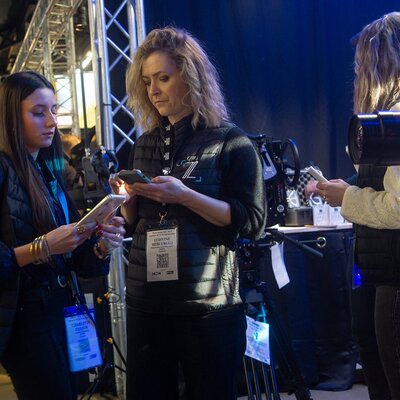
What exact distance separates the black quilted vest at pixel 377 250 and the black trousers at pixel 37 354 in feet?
2.90

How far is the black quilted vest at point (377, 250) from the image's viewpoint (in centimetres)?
151

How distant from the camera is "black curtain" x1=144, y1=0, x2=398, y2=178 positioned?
3.67 meters

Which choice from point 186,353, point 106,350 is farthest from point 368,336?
point 106,350

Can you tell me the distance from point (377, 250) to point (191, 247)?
0.53 metres

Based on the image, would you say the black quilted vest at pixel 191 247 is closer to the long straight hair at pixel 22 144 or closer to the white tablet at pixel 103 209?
the white tablet at pixel 103 209

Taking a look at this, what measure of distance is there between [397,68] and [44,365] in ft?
4.27

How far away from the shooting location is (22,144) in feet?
5.11

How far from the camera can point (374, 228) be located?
1.55 m

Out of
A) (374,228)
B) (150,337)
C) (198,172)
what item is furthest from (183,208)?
(374,228)

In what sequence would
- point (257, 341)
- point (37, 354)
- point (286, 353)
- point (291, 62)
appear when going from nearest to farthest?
point (37, 354), point (257, 341), point (286, 353), point (291, 62)

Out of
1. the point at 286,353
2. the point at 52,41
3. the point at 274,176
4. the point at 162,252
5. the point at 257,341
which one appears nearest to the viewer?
the point at 162,252

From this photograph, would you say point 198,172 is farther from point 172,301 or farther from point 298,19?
point 298,19

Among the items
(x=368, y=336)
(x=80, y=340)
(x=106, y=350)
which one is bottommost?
(x=106, y=350)

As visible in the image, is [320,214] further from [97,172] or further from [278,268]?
[97,172]
